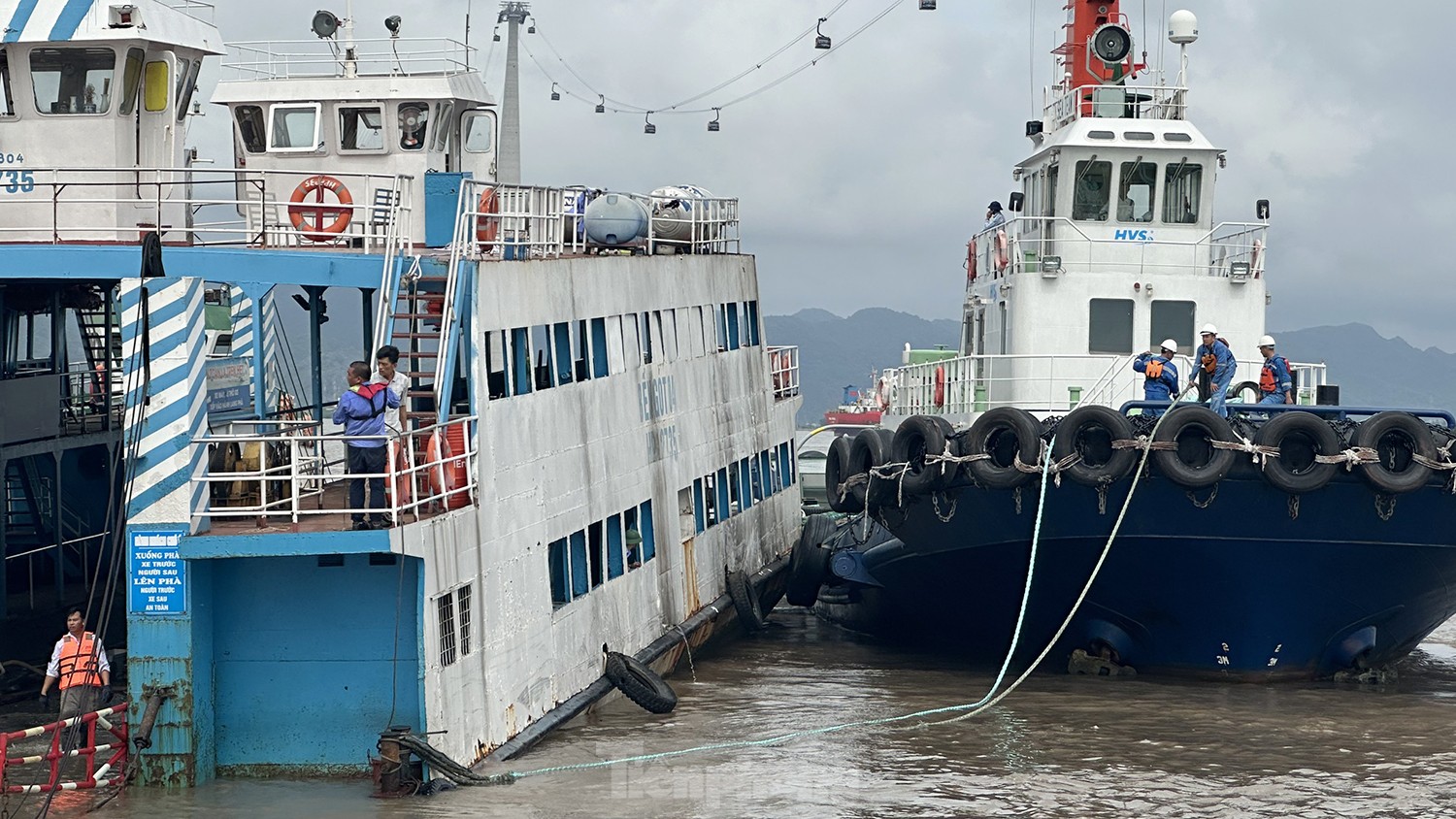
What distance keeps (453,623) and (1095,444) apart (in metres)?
7.24

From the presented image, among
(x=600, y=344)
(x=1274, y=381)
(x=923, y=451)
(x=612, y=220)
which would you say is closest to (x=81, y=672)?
(x=600, y=344)

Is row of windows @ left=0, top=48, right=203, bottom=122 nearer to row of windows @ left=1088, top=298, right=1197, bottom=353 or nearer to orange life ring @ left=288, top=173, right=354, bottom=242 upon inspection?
orange life ring @ left=288, top=173, right=354, bottom=242

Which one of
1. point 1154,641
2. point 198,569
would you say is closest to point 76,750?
point 198,569

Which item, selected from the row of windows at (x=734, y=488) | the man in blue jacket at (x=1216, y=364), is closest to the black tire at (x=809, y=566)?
the row of windows at (x=734, y=488)

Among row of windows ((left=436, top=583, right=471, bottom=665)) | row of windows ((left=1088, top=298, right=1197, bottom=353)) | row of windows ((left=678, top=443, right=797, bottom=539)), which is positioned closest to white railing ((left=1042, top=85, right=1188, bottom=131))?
row of windows ((left=1088, top=298, right=1197, bottom=353))

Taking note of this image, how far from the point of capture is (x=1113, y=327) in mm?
24719

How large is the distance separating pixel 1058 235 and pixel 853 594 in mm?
5771

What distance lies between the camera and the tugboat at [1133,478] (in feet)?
61.5

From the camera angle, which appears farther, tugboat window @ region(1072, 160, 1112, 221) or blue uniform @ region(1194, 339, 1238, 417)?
tugboat window @ region(1072, 160, 1112, 221)

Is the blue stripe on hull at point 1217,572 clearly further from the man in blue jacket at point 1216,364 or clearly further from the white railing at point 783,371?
the white railing at point 783,371

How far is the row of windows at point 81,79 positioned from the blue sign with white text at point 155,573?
754 cm

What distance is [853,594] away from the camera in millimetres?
26734

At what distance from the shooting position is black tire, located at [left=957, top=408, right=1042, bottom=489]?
1922cm

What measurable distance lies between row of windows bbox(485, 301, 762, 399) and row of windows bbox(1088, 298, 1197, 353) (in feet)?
17.1
